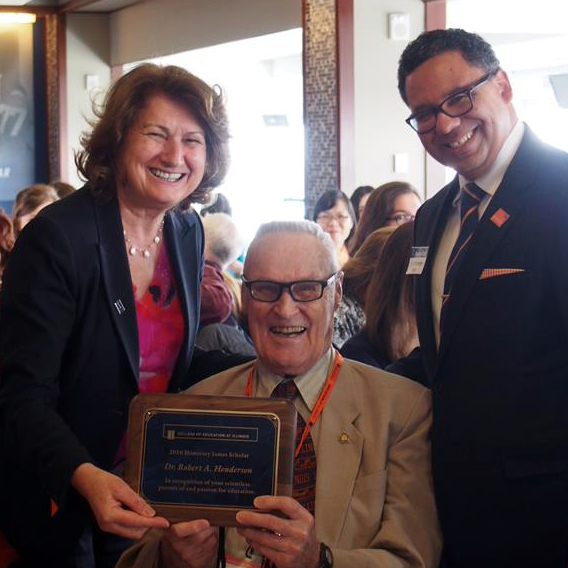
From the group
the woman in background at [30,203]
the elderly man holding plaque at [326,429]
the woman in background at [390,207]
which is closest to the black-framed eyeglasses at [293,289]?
the elderly man holding plaque at [326,429]

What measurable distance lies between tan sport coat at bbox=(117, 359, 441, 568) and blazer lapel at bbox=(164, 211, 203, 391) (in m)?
0.45

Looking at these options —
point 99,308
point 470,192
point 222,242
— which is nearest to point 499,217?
point 470,192

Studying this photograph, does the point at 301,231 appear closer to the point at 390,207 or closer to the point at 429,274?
the point at 429,274

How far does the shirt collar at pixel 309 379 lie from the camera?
2230 mm

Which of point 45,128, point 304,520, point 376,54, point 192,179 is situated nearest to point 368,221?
point 192,179

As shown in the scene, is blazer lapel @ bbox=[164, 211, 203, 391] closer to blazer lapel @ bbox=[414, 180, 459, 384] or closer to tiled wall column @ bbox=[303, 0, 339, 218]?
blazer lapel @ bbox=[414, 180, 459, 384]

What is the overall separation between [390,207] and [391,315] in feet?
7.09

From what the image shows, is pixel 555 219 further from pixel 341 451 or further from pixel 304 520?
pixel 304 520

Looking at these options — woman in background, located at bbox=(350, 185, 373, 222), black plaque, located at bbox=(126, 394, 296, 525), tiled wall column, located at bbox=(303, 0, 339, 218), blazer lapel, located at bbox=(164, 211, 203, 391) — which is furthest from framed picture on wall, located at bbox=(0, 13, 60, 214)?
black plaque, located at bbox=(126, 394, 296, 525)

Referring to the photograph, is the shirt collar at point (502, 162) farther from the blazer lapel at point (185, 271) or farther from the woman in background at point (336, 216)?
the woman in background at point (336, 216)

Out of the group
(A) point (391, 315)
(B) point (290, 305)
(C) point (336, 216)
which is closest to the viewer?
(B) point (290, 305)

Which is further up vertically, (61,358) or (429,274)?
(429,274)

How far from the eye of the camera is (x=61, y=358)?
2.14 meters

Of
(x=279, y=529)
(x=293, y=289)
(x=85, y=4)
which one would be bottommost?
(x=279, y=529)
